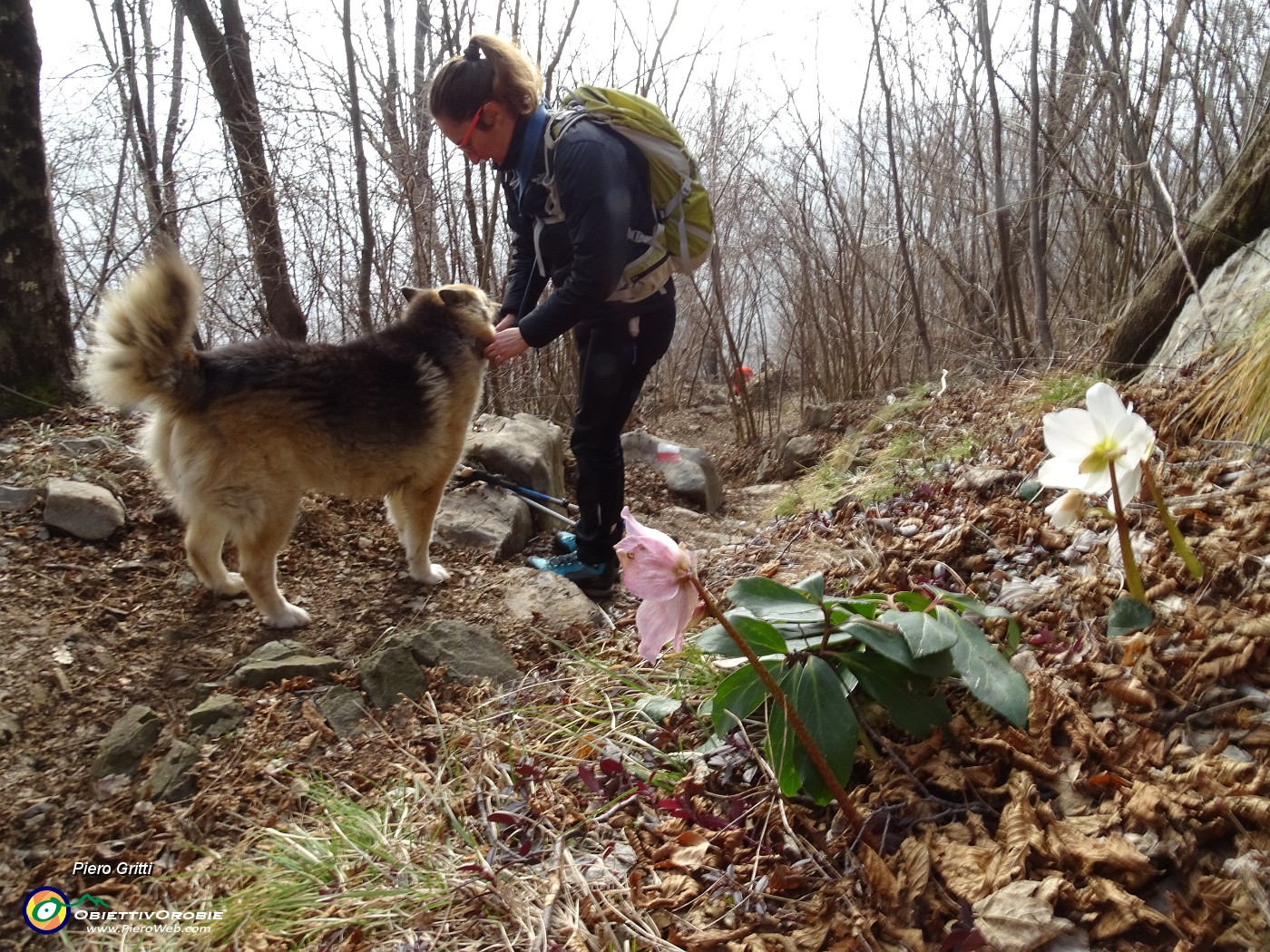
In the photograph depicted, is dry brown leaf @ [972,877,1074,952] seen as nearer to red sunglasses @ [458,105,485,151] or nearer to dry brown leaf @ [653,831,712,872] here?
dry brown leaf @ [653,831,712,872]

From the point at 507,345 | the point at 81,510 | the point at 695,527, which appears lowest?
the point at 695,527

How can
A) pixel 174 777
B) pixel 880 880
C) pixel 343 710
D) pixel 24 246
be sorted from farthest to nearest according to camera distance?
pixel 24 246, pixel 343 710, pixel 174 777, pixel 880 880

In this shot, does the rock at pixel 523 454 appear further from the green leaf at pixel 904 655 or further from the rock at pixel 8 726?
the green leaf at pixel 904 655

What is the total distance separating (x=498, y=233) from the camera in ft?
22.0

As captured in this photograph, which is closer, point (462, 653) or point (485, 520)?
point (462, 653)

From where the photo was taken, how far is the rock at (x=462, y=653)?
296 cm

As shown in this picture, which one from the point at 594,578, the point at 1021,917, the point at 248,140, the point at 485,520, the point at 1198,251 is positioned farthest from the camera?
the point at 248,140

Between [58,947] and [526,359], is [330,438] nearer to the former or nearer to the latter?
[58,947]

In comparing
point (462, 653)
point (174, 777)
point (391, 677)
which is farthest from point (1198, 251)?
point (174, 777)

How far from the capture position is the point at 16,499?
12.3 ft

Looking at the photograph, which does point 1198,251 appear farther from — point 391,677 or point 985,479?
point 391,677

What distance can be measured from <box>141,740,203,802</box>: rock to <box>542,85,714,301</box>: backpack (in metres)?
2.44

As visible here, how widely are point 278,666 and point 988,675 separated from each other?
271 centimetres

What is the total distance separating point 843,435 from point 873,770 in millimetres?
6673
